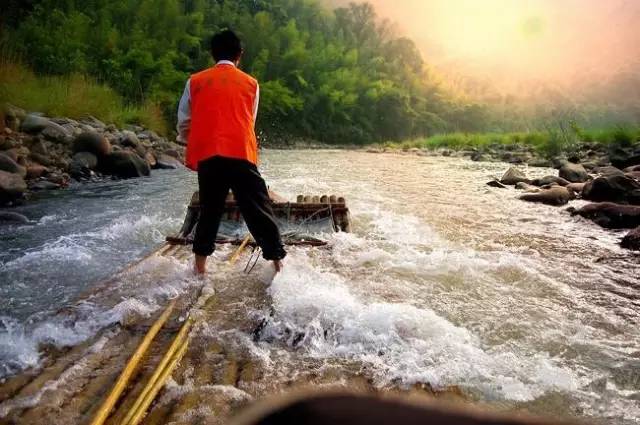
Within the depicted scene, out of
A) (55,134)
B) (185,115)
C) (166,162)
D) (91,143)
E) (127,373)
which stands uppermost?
(185,115)

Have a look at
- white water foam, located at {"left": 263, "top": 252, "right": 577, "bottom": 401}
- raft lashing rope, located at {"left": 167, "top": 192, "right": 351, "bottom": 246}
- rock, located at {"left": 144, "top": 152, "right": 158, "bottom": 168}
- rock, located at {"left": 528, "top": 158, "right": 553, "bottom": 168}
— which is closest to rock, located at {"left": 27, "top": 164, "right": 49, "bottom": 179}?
rock, located at {"left": 144, "top": 152, "right": 158, "bottom": 168}

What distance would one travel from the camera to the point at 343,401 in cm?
36

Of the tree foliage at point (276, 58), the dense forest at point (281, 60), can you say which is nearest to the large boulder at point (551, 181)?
the dense forest at point (281, 60)

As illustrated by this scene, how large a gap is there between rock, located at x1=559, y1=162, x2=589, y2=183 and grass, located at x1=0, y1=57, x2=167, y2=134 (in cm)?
1118

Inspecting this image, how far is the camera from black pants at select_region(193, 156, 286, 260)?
320 centimetres

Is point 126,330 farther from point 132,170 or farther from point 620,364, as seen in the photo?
point 132,170

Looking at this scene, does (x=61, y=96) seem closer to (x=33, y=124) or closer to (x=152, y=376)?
(x=33, y=124)

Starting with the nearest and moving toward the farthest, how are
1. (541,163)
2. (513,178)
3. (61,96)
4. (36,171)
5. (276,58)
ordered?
(36,171), (513,178), (61,96), (541,163), (276,58)

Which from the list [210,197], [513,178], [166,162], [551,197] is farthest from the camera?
[166,162]

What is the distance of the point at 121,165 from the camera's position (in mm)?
9352

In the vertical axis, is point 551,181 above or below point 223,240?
above

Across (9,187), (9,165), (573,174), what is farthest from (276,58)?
(9,187)

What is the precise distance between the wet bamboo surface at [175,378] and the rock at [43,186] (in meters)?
5.92

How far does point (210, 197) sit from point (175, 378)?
1.50m
